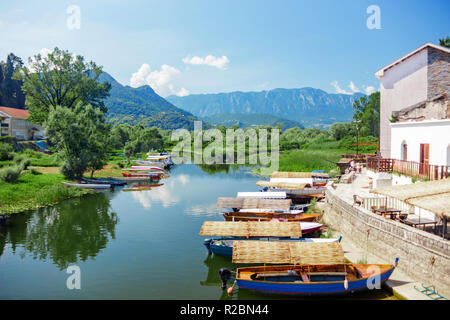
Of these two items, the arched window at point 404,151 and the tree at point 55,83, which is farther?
the tree at point 55,83

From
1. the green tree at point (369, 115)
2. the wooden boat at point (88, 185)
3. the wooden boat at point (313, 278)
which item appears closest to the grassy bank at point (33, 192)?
the wooden boat at point (88, 185)

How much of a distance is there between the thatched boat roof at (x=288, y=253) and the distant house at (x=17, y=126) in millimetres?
71117

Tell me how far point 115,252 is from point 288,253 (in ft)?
37.0

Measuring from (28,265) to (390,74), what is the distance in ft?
111

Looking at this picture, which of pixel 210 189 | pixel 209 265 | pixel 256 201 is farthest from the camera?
pixel 210 189

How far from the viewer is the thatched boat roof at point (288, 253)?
1642cm
